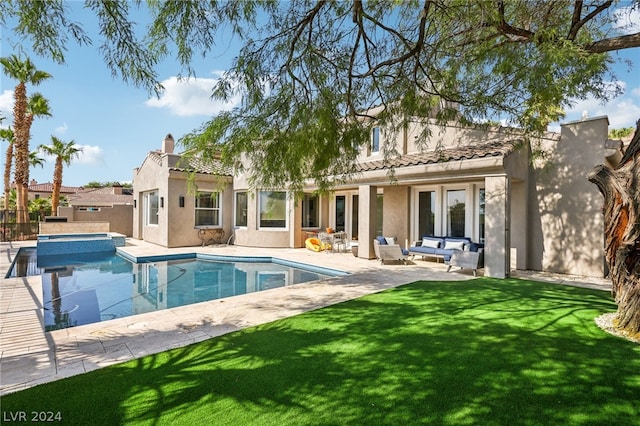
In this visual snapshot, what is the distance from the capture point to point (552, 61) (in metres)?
7.53

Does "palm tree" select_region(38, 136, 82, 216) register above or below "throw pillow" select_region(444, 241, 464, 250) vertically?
above

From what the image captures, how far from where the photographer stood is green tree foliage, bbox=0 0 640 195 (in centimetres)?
677

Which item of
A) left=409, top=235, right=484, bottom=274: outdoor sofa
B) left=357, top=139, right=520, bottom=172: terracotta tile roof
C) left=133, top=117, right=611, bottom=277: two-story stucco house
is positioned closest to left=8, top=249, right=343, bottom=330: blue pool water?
left=133, top=117, right=611, bottom=277: two-story stucco house

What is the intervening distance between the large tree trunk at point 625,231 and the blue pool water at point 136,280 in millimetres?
9161

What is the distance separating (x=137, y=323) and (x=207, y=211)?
52.8ft

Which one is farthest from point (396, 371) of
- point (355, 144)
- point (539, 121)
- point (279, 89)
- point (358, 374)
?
point (539, 121)

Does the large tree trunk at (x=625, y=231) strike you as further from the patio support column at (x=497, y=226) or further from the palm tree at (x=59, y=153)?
the palm tree at (x=59, y=153)

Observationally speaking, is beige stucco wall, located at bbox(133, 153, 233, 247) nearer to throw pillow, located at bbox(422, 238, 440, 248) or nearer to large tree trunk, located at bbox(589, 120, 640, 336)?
throw pillow, located at bbox(422, 238, 440, 248)

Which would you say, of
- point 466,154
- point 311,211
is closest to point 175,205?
point 311,211

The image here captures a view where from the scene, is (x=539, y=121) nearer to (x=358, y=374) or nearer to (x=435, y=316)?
(x=435, y=316)

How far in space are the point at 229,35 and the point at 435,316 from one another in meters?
7.67

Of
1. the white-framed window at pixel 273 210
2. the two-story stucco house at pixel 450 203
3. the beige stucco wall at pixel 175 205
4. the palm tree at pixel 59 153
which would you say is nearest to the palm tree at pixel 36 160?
the palm tree at pixel 59 153

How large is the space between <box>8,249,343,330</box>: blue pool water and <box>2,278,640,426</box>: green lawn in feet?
15.2

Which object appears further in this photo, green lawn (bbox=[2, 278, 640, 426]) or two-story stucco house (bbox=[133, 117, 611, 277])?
two-story stucco house (bbox=[133, 117, 611, 277])
